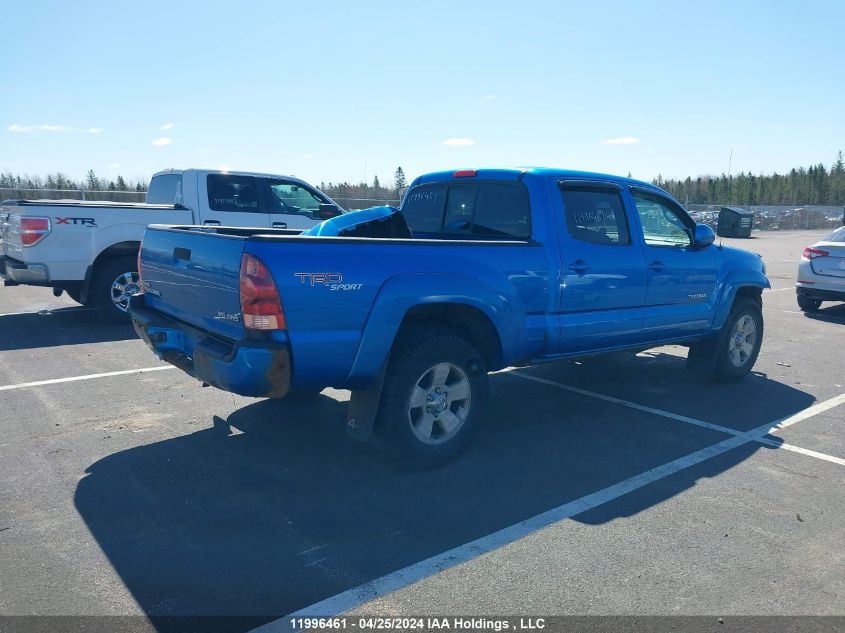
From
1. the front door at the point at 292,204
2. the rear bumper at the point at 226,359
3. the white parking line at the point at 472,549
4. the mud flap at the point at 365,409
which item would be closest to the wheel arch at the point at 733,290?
the white parking line at the point at 472,549

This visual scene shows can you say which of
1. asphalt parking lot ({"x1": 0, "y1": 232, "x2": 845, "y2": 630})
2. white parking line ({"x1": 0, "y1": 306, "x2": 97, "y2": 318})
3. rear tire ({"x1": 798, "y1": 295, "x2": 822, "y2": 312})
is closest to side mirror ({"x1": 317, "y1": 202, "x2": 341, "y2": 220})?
white parking line ({"x1": 0, "y1": 306, "x2": 97, "y2": 318})

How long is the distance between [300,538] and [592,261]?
312 cm

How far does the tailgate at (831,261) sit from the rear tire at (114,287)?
34.8 ft

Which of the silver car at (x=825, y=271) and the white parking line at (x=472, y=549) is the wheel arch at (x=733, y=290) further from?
the silver car at (x=825, y=271)

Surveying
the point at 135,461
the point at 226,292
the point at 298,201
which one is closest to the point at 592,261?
the point at 226,292

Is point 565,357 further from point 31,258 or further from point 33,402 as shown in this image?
point 31,258

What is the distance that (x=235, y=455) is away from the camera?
4.73 m

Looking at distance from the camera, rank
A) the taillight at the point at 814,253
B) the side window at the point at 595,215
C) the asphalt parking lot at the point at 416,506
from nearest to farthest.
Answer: the asphalt parking lot at the point at 416,506
the side window at the point at 595,215
the taillight at the point at 814,253

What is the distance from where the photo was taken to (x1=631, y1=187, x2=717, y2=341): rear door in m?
6.05

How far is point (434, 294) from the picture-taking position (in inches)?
172

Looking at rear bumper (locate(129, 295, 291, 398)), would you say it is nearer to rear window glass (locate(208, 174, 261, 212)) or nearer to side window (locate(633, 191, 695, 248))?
side window (locate(633, 191, 695, 248))

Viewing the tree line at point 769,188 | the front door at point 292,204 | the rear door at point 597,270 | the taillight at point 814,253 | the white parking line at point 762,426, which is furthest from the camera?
the tree line at point 769,188

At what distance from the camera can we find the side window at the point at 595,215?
545cm

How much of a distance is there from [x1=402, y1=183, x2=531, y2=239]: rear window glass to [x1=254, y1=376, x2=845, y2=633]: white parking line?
1.98m
